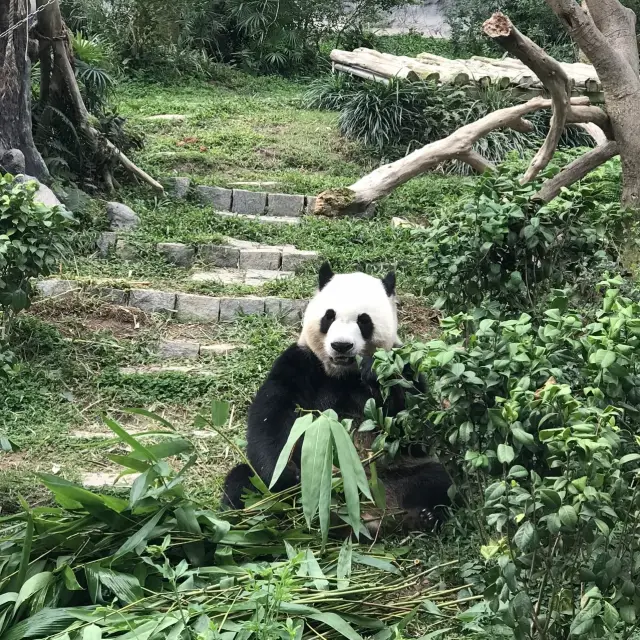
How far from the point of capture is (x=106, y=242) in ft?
24.4

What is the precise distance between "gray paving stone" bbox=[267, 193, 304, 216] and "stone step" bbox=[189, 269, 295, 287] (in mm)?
1493

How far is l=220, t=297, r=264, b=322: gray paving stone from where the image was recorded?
21.9 feet

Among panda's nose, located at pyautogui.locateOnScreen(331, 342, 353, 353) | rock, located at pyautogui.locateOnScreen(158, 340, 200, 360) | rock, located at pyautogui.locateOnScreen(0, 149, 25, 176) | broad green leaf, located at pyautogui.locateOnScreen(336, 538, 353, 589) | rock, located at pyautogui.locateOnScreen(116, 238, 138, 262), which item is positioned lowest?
rock, located at pyautogui.locateOnScreen(158, 340, 200, 360)

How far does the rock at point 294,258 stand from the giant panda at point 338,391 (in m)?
2.90

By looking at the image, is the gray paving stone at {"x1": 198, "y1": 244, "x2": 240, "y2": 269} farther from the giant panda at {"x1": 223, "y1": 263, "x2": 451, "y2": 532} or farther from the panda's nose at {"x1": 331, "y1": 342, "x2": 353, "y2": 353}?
the panda's nose at {"x1": 331, "y1": 342, "x2": 353, "y2": 353}

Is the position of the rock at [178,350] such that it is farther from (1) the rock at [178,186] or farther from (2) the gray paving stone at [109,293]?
(1) the rock at [178,186]

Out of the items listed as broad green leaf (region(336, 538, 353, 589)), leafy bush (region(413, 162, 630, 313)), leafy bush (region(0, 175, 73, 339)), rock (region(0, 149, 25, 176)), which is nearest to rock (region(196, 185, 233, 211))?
rock (region(0, 149, 25, 176))

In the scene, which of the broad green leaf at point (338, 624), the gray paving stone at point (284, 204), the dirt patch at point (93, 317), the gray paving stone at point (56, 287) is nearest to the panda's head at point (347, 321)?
the broad green leaf at point (338, 624)

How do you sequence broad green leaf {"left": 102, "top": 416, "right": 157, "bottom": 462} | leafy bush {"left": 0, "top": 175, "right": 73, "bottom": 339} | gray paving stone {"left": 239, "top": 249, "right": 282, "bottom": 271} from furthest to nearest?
gray paving stone {"left": 239, "top": 249, "right": 282, "bottom": 271}, leafy bush {"left": 0, "top": 175, "right": 73, "bottom": 339}, broad green leaf {"left": 102, "top": 416, "right": 157, "bottom": 462}

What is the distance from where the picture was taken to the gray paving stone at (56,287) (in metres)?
6.59

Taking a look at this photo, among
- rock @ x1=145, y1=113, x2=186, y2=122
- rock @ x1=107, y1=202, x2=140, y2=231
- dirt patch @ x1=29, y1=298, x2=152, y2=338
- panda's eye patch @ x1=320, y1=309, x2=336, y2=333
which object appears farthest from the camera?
rock @ x1=145, y1=113, x2=186, y2=122

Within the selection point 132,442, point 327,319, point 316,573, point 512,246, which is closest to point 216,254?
point 327,319

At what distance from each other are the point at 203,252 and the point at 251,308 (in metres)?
1.13

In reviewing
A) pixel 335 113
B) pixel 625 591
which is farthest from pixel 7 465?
pixel 335 113
